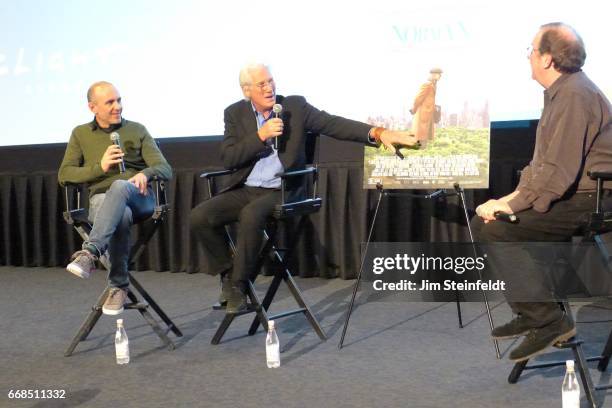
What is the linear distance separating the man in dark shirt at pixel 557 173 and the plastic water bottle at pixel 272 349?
0.82 m

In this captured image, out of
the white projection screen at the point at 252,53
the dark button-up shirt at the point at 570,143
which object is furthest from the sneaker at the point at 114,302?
the dark button-up shirt at the point at 570,143

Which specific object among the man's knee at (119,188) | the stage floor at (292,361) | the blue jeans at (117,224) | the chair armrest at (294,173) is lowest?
the stage floor at (292,361)

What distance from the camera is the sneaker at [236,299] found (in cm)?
336

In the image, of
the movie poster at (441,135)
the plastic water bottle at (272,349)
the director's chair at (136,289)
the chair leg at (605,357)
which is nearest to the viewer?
the chair leg at (605,357)

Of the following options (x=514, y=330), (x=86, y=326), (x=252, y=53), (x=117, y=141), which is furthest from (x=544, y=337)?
(x=252, y=53)

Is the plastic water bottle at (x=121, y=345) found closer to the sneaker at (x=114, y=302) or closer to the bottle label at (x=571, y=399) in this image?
the sneaker at (x=114, y=302)

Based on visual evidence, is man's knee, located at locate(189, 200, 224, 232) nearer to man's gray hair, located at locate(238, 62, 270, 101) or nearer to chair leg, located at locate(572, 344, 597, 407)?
man's gray hair, located at locate(238, 62, 270, 101)

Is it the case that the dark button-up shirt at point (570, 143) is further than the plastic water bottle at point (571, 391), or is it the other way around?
the dark button-up shirt at point (570, 143)

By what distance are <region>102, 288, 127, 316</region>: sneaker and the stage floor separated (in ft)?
0.60

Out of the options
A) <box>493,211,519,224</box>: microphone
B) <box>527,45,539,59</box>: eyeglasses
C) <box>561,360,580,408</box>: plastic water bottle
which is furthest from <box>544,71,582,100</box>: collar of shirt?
<box>561,360,580,408</box>: plastic water bottle

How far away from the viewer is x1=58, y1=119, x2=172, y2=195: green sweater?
144 inches

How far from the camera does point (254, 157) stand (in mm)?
3533

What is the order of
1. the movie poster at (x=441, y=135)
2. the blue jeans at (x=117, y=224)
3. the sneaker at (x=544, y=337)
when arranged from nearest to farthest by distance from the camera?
the sneaker at (x=544, y=337) → the blue jeans at (x=117, y=224) → the movie poster at (x=441, y=135)

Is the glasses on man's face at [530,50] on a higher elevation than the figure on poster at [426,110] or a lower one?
higher
